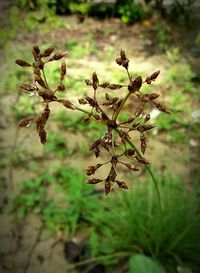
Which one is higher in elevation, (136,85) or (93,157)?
(93,157)

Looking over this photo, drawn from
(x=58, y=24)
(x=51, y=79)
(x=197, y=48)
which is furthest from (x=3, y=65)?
(x=197, y=48)

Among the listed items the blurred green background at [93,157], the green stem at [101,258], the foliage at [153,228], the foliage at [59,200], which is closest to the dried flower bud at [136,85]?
the blurred green background at [93,157]

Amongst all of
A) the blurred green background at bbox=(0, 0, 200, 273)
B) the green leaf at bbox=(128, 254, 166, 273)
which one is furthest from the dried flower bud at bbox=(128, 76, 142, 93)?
the green leaf at bbox=(128, 254, 166, 273)

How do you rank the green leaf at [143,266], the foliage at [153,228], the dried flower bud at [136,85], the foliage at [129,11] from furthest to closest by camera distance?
the foliage at [129,11] → the foliage at [153,228] → the green leaf at [143,266] → the dried flower bud at [136,85]

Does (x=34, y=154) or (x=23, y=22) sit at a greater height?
(x=23, y=22)

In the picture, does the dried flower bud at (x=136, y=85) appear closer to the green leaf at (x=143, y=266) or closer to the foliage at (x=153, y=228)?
the green leaf at (x=143, y=266)

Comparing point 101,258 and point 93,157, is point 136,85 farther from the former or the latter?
point 93,157

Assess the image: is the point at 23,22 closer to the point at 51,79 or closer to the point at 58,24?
the point at 58,24

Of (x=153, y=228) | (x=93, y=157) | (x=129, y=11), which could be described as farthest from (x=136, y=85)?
(x=129, y=11)
